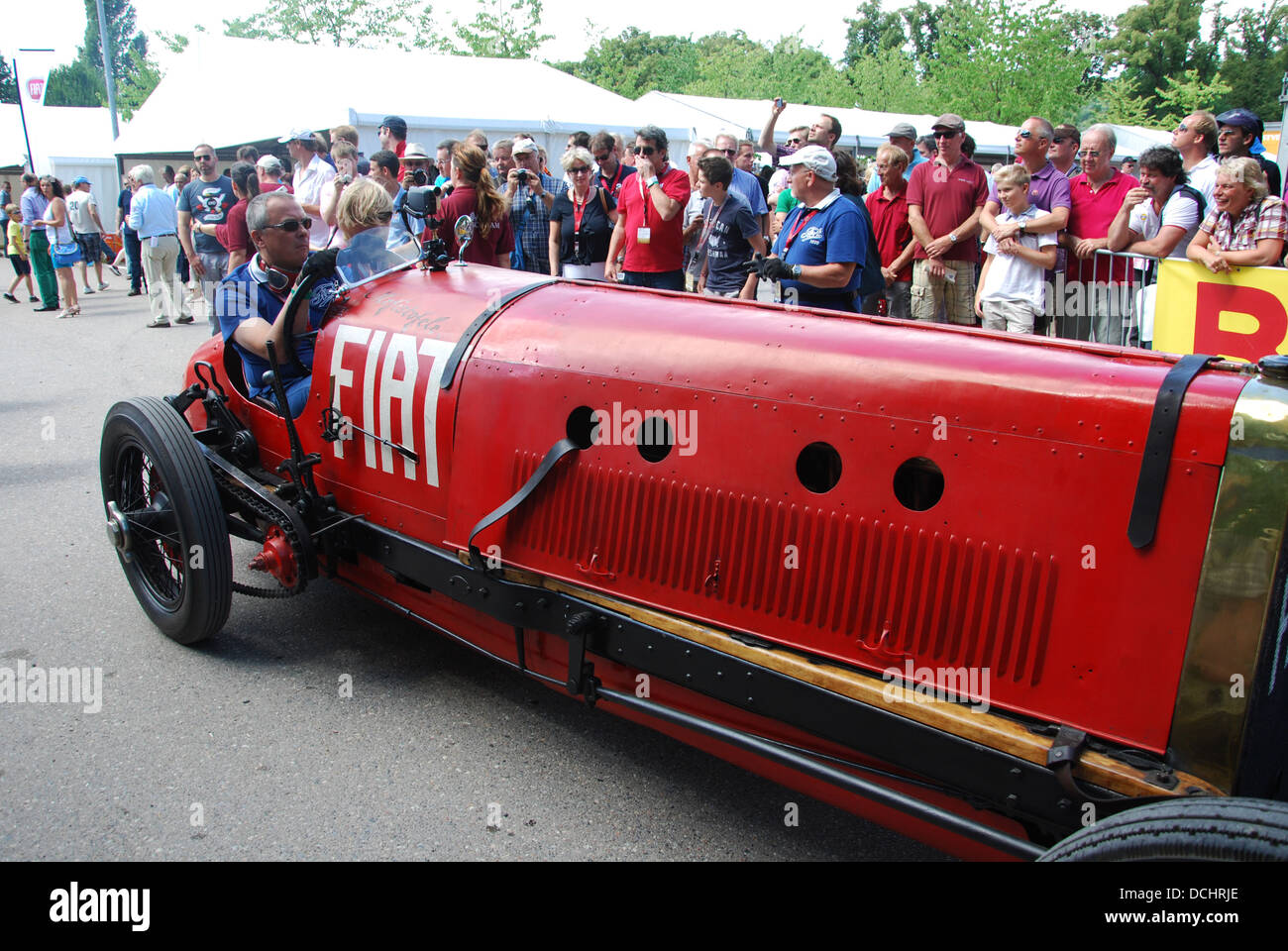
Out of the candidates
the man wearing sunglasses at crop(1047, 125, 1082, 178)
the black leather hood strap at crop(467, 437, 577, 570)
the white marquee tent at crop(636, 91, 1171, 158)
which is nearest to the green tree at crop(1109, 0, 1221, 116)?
the white marquee tent at crop(636, 91, 1171, 158)

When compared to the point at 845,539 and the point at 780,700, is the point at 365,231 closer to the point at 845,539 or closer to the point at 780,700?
the point at 845,539

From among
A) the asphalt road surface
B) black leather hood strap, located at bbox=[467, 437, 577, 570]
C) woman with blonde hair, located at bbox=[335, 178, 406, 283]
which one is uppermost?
woman with blonde hair, located at bbox=[335, 178, 406, 283]

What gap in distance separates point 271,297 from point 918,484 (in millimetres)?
2870

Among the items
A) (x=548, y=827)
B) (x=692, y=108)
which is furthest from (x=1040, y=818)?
(x=692, y=108)

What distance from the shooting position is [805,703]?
2.29 m

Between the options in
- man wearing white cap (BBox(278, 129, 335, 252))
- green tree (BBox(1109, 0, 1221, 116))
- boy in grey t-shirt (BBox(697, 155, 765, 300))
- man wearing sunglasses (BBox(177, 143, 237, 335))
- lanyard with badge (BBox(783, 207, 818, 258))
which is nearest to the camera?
lanyard with badge (BBox(783, 207, 818, 258))

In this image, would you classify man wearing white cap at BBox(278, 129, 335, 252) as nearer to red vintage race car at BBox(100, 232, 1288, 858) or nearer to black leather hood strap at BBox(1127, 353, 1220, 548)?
red vintage race car at BBox(100, 232, 1288, 858)

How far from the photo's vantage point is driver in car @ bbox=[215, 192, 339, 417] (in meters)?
3.81

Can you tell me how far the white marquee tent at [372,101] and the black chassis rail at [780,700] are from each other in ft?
47.5

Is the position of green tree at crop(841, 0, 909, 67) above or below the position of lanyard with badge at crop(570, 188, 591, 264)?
above

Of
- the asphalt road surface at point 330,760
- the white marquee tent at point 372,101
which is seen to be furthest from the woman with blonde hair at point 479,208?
the white marquee tent at point 372,101

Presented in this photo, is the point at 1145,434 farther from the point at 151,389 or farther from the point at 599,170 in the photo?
the point at 151,389

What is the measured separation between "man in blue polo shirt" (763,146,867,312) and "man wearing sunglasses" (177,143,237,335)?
7.74 m
